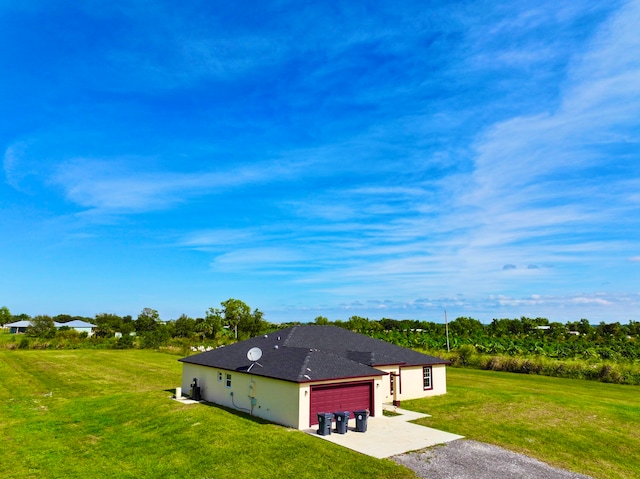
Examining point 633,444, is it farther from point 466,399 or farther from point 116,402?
point 116,402

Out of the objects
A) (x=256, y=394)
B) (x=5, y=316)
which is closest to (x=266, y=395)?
(x=256, y=394)

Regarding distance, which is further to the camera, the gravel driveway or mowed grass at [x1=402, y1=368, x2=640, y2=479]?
mowed grass at [x1=402, y1=368, x2=640, y2=479]

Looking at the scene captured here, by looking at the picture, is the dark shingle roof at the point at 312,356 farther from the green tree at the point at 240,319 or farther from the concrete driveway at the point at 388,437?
the green tree at the point at 240,319

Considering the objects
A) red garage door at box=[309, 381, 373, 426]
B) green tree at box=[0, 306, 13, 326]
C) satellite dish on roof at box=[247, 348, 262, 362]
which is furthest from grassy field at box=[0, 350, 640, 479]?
green tree at box=[0, 306, 13, 326]

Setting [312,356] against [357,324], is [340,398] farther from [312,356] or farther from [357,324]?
[357,324]

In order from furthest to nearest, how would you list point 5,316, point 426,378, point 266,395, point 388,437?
1. point 5,316
2. point 426,378
3. point 266,395
4. point 388,437

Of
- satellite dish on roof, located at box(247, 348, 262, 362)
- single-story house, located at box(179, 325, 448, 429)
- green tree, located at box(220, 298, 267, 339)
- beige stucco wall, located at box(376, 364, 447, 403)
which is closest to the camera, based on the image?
single-story house, located at box(179, 325, 448, 429)

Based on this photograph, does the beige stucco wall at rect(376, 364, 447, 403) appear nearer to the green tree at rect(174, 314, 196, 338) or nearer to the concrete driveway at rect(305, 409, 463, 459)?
the concrete driveway at rect(305, 409, 463, 459)
